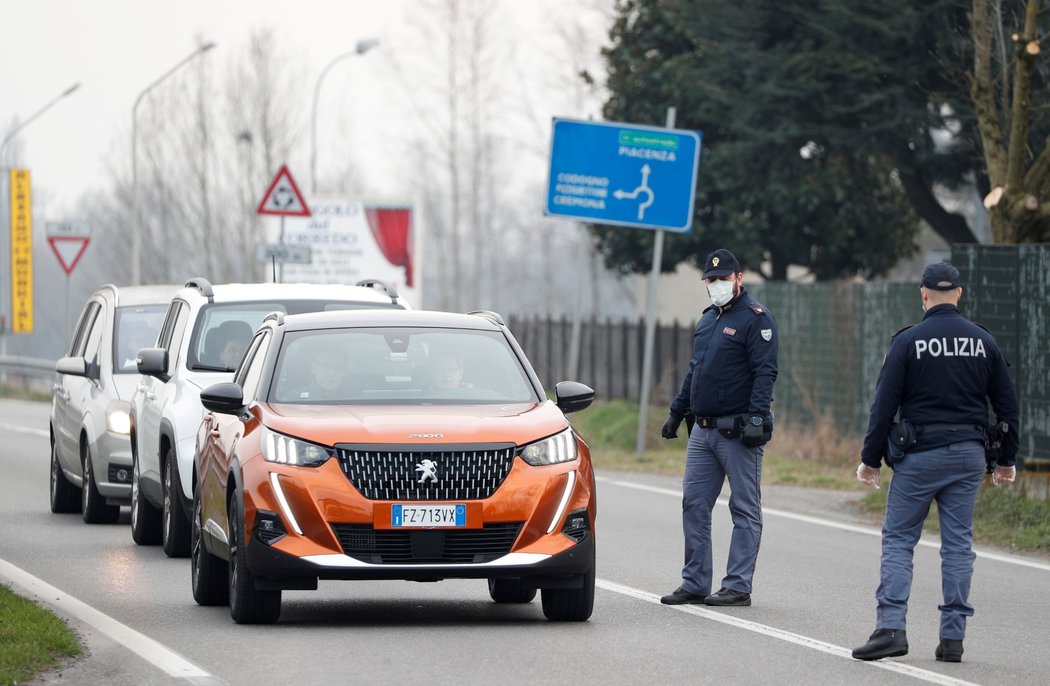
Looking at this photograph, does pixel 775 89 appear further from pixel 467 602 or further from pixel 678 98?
pixel 467 602

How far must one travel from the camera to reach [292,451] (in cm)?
970

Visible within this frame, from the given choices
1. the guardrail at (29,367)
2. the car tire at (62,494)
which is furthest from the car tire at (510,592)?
the guardrail at (29,367)

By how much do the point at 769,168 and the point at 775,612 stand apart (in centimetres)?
2148

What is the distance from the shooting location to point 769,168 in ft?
105

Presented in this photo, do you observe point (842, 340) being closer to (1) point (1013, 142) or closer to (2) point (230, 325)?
(1) point (1013, 142)

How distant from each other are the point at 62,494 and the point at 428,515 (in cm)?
782

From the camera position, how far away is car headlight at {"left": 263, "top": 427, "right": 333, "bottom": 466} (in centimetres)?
966

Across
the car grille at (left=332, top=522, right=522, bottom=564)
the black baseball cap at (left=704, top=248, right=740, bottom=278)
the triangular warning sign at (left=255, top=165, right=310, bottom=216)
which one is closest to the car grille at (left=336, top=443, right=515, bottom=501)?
the car grille at (left=332, top=522, right=522, bottom=564)

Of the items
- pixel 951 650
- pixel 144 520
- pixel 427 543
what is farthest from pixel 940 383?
pixel 144 520

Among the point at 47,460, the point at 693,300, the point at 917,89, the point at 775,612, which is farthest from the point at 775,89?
the point at 693,300

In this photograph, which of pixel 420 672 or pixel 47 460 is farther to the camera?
pixel 47 460

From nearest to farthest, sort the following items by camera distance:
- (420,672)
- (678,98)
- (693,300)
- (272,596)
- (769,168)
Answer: (420,672) → (272,596) → (769,168) → (678,98) → (693,300)

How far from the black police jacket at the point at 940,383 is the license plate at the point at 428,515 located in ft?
6.24

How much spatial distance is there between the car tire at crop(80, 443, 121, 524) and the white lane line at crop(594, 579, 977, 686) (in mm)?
4928
